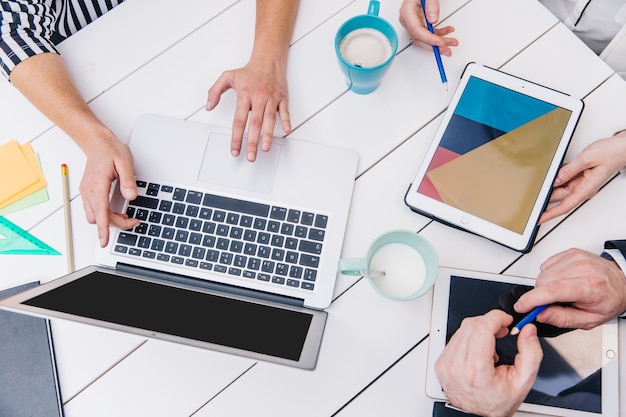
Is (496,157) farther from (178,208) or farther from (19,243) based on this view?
(19,243)

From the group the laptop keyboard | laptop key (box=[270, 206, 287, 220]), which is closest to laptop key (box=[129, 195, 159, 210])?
the laptop keyboard

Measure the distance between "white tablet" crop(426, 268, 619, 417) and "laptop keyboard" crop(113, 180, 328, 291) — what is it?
237 millimetres

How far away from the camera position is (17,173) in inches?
35.7

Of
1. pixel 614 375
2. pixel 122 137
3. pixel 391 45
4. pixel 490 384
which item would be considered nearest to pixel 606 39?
pixel 391 45

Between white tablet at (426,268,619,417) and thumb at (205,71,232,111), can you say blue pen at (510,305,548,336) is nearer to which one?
white tablet at (426,268,619,417)

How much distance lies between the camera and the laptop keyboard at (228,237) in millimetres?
811

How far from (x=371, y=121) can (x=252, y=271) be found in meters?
0.36

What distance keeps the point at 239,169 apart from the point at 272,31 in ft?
0.92

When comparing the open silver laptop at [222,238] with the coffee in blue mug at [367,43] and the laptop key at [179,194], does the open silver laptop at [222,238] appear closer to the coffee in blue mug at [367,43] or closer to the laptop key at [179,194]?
the laptop key at [179,194]

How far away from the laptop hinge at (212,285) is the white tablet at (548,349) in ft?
0.83

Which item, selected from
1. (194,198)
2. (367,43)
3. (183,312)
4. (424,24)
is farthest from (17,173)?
(424,24)

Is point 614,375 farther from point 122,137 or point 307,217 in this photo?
point 122,137

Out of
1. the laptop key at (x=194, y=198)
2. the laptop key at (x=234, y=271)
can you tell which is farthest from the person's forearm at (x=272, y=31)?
the laptop key at (x=234, y=271)

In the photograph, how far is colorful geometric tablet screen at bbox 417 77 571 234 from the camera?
0.82 m
